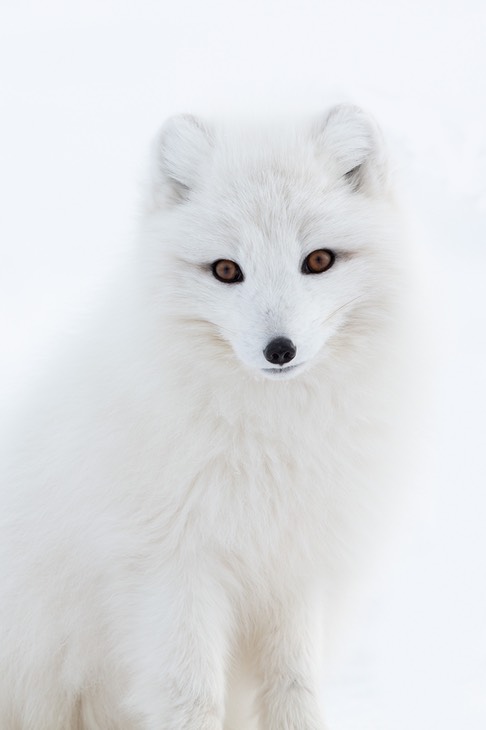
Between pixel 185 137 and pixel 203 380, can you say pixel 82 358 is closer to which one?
pixel 203 380

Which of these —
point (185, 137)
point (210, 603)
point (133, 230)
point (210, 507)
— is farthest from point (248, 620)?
point (185, 137)

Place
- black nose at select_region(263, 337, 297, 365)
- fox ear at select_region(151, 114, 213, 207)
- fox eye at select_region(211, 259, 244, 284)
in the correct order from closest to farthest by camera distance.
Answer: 1. black nose at select_region(263, 337, 297, 365)
2. fox eye at select_region(211, 259, 244, 284)
3. fox ear at select_region(151, 114, 213, 207)

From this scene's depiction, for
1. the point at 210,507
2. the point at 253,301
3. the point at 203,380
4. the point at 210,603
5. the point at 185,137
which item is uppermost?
the point at 185,137

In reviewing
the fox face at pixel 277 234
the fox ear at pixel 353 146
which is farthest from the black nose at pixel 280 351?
the fox ear at pixel 353 146

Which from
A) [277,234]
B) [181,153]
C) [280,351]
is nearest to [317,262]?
[277,234]

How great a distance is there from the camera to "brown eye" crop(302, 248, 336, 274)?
255 cm

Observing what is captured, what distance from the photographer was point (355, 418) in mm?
2756

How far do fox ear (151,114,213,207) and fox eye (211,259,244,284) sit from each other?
0.25m

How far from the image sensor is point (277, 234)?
98.3 inches

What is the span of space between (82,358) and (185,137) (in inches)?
26.1

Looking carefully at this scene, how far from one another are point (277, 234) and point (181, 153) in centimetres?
37

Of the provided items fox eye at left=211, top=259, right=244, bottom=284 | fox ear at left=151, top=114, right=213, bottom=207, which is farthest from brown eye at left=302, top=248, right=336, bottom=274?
fox ear at left=151, top=114, right=213, bottom=207

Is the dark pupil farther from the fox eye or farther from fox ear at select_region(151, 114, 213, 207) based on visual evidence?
fox ear at select_region(151, 114, 213, 207)

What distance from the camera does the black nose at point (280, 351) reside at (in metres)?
2.42
